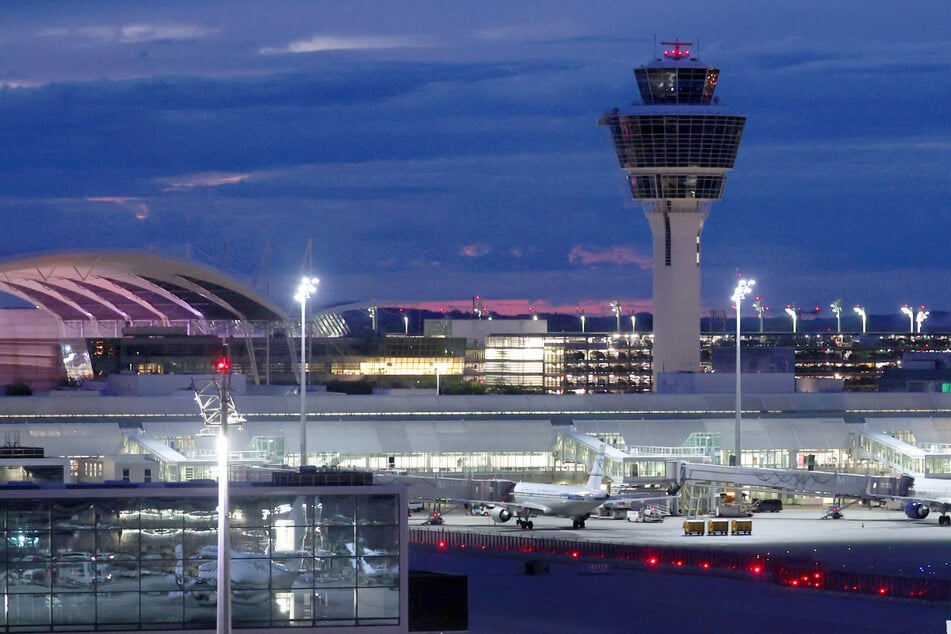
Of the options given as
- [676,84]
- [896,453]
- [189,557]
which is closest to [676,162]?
[676,84]

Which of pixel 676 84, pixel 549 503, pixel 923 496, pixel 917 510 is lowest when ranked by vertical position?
pixel 917 510

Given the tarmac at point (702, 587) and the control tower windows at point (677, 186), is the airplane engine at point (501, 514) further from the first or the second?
the control tower windows at point (677, 186)

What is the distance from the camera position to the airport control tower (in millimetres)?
156250

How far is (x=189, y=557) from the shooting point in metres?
48.4

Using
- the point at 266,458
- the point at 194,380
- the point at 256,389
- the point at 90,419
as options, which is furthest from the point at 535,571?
the point at 256,389

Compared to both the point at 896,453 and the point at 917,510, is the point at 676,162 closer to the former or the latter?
the point at 896,453

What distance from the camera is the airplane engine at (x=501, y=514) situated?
96.8 metres

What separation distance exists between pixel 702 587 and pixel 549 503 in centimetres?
2923

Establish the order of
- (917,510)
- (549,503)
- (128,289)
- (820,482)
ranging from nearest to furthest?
(549,503)
(917,510)
(820,482)
(128,289)

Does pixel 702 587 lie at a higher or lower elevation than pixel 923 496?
lower

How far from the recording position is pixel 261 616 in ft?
160

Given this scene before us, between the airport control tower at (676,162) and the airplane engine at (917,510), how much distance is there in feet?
193

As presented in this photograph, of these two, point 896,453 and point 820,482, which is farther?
point 896,453

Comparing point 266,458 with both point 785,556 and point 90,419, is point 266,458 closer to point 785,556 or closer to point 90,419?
point 90,419
